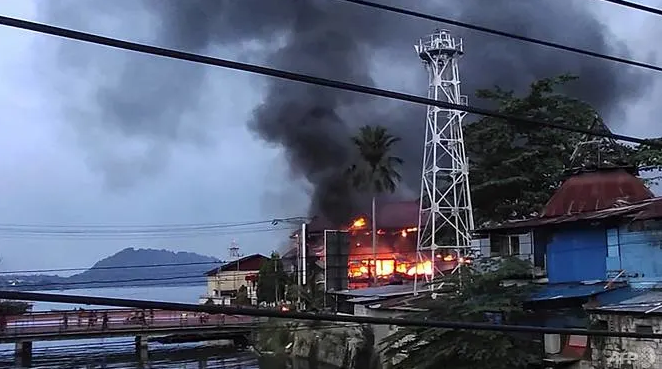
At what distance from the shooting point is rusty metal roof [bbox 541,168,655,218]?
2392 centimetres

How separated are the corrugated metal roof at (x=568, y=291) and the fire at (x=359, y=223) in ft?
94.6

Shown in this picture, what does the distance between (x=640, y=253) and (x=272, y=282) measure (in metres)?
29.9

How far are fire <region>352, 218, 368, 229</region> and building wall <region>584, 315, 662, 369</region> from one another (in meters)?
32.1


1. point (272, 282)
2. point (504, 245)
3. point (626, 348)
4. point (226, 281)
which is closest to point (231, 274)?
point (226, 281)

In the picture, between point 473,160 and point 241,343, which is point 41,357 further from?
point 473,160

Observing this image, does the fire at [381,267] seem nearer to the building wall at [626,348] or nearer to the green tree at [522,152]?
the green tree at [522,152]

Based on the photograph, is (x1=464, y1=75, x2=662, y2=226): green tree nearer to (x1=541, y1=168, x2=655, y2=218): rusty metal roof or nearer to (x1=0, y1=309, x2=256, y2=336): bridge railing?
(x1=541, y1=168, x2=655, y2=218): rusty metal roof

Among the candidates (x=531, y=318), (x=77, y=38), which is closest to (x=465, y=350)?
(x=531, y=318)

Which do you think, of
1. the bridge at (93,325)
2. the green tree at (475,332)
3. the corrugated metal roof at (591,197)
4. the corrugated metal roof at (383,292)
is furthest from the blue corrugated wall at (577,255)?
the bridge at (93,325)

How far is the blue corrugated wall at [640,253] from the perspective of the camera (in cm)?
2064

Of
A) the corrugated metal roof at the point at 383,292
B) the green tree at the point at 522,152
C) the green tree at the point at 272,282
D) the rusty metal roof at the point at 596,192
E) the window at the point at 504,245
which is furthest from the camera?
the green tree at the point at 272,282

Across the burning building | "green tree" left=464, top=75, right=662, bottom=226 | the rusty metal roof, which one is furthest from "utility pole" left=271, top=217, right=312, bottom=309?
the rusty metal roof

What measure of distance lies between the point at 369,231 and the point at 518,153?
1925cm

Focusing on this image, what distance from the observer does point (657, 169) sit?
28391mm
